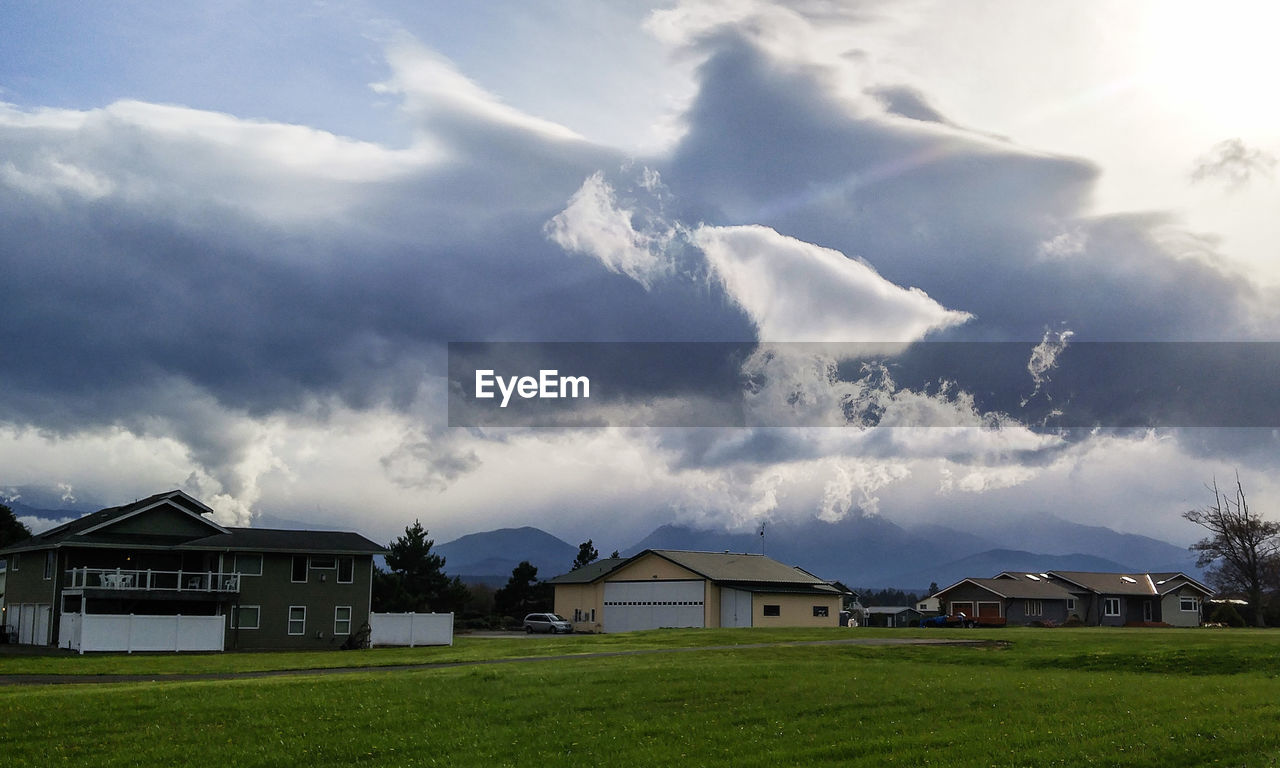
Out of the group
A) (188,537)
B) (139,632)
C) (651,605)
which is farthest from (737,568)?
(139,632)

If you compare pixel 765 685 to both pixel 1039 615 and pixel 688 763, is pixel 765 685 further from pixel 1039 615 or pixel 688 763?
pixel 1039 615

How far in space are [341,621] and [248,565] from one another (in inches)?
205

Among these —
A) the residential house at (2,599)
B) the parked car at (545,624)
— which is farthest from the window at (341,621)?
the parked car at (545,624)

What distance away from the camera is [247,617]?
5184 centimetres

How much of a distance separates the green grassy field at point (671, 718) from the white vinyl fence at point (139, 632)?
66.9 feet

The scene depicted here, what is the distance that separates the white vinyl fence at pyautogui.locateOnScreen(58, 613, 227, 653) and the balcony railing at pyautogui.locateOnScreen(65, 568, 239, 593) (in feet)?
5.02

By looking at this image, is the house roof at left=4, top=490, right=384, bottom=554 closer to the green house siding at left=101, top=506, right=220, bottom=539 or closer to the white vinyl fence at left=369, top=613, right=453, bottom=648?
the green house siding at left=101, top=506, right=220, bottom=539

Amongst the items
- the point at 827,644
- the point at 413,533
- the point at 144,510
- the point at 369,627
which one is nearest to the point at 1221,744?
the point at 827,644

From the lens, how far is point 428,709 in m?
21.3

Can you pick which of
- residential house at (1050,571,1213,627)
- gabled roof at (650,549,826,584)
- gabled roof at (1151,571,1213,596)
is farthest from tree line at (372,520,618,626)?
gabled roof at (1151,571,1213,596)

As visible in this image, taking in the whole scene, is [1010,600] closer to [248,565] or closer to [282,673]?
[248,565]

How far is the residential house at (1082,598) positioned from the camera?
9562cm

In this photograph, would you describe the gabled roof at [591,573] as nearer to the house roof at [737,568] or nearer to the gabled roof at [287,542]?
the house roof at [737,568]

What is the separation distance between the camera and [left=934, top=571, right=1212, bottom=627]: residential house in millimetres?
95625
